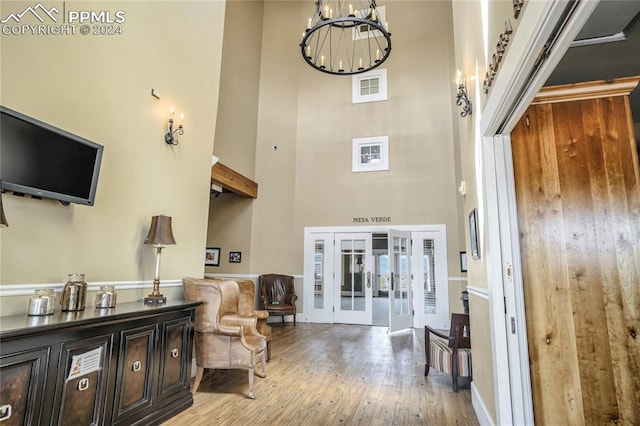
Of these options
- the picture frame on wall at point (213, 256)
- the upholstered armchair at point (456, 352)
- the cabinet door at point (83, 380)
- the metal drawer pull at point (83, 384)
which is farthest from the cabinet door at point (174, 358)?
the picture frame on wall at point (213, 256)

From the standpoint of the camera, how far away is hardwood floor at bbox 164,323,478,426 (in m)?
2.77

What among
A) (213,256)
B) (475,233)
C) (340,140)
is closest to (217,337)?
(475,233)

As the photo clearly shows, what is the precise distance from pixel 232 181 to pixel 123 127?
11.6 feet

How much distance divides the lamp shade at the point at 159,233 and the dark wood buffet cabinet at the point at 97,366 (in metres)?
0.56

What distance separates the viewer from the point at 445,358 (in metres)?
3.54

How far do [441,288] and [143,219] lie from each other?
19.3 ft

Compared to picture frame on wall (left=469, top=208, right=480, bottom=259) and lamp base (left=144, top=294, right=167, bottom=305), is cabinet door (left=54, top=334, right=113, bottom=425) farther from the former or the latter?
picture frame on wall (left=469, top=208, right=480, bottom=259)

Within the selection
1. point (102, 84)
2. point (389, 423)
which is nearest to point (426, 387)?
point (389, 423)

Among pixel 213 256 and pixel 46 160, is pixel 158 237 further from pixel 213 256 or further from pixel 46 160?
pixel 213 256

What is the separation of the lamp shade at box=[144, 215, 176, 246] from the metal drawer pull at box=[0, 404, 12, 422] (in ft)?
4.91

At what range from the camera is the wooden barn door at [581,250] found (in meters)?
2.02

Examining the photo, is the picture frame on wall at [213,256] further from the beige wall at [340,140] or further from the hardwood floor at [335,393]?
the hardwood floor at [335,393]

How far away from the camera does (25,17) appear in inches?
88.3

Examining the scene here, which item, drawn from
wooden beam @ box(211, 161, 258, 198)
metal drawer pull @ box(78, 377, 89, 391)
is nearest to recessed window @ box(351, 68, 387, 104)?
wooden beam @ box(211, 161, 258, 198)
